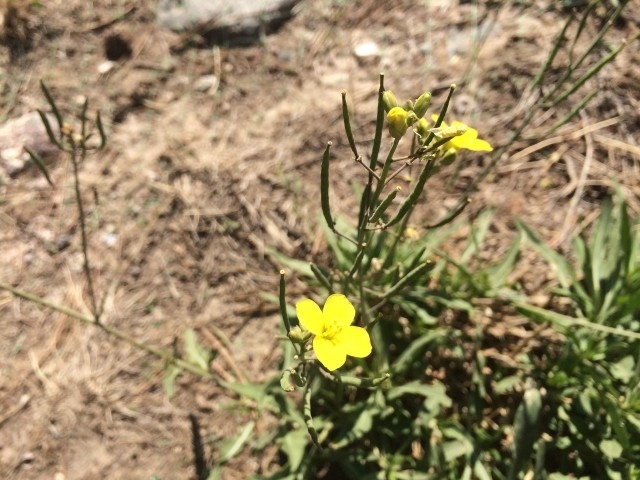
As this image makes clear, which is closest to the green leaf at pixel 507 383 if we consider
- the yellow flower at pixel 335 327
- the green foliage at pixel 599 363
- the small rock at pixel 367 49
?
the green foliage at pixel 599 363

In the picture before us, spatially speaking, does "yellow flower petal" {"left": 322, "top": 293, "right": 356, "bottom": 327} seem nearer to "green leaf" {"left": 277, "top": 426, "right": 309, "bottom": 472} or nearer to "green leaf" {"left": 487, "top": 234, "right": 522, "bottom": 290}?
"green leaf" {"left": 277, "top": 426, "right": 309, "bottom": 472}

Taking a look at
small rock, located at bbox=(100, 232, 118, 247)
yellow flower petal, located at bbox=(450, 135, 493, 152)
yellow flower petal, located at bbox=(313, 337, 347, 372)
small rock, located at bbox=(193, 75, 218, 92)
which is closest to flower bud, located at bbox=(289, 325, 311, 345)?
yellow flower petal, located at bbox=(313, 337, 347, 372)

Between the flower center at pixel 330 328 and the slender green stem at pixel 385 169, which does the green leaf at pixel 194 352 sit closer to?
the flower center at pixel 330 328

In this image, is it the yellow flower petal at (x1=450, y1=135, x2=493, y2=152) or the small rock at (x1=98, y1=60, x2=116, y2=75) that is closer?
the yellow flower petal at (x1=450, y1=135, x2=493, y2=152)

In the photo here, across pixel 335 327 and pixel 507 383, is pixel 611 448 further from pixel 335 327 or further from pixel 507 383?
pixel 335 327

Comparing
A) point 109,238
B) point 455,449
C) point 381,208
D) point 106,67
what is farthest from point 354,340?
point 106,67

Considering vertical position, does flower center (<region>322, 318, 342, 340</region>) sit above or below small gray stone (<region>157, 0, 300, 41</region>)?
below
